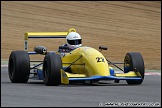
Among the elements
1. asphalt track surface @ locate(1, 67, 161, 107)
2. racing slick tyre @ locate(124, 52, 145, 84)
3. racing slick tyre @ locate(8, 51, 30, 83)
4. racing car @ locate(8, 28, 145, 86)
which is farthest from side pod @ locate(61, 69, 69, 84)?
racing slick tyre @ locate(124, 52, 145, 84)

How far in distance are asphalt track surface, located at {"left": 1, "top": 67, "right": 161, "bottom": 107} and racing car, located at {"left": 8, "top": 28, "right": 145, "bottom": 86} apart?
205 millimetres

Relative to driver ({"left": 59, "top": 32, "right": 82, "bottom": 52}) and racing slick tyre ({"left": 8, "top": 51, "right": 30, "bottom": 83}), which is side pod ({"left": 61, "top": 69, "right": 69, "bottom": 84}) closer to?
racing slick tyre ({"left": 8, "top": 51, "right": 30, "bottom": 83})

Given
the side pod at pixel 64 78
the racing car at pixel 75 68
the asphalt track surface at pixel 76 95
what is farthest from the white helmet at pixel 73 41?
the side pod at pixel 64 78

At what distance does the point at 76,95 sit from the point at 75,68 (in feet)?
9.84

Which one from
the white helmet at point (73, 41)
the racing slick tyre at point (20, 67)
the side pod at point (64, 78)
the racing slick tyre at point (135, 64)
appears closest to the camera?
the side pod at point (64, 78)

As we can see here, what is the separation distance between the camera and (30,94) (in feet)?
42.1

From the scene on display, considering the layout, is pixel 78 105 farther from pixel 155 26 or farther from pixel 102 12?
pixel 102 12

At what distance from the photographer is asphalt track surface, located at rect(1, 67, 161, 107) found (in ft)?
37.1

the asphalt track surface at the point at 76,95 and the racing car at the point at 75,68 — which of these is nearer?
the asphalt track surface at the point at 76,95

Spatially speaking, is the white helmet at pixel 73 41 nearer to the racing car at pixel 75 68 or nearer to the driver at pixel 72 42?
the driver at pixel 72 42

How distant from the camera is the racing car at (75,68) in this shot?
14.9 meters

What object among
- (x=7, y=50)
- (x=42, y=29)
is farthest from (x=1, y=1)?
(x=7, y=50)

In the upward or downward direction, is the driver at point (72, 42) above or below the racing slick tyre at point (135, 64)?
above

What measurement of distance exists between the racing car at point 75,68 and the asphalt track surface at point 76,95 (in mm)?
205
